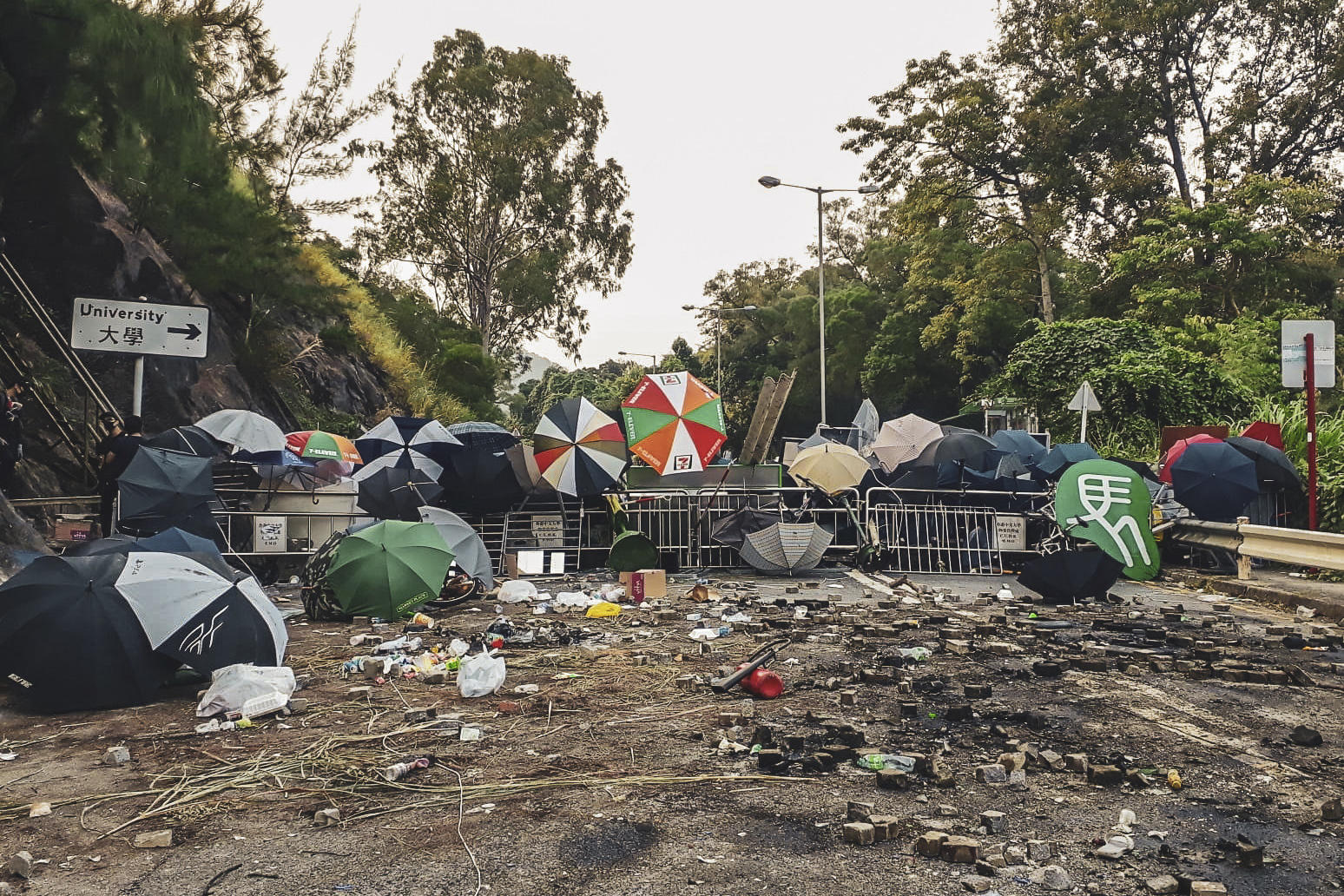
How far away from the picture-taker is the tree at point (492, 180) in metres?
44.4

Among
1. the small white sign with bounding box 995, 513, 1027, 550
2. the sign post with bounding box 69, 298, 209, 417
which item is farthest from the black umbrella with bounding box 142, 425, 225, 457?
the small white sign with bounding box 995, 513, 1027, 550

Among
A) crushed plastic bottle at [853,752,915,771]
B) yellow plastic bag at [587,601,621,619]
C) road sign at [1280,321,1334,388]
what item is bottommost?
yellow plastic bag at [587,601,621,619]

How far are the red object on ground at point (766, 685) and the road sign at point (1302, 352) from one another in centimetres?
1039

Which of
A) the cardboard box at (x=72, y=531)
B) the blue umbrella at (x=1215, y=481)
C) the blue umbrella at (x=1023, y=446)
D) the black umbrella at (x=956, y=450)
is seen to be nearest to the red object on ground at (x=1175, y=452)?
the blue umbrella at (x=1215, y=481)

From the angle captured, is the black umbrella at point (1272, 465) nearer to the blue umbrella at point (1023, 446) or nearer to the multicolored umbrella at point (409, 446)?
the blue umbrella at point (1023, 446)

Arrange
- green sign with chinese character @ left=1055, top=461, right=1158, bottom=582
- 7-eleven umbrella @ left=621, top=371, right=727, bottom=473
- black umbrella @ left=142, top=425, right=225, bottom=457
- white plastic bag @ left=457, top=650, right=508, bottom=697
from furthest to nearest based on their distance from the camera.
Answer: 7-eleven umbrella @ left=621, top=371, right=727, bottom=473, black umbrella @ left=142, top=425, right=225, bottom=457, green sign with chinese character @ left=1055, top=461, right=1158, bottom=582, white plastic bag @ left=457, top=650, right=508, bottom=697

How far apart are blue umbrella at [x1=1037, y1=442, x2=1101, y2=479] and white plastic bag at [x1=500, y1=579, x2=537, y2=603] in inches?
346

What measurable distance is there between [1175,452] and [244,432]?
14367 mm

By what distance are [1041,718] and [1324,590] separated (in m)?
7.84

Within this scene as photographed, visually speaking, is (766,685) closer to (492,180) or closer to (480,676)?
(480,676)

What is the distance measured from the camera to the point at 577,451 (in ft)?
46.8

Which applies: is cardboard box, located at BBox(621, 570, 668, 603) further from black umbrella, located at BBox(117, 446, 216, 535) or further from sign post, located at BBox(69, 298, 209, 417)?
sign post, located at BBox(69, 298, 209, 417)

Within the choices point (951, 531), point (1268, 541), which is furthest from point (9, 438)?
point (1268, 541)

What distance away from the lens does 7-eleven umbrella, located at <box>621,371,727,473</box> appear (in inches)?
575
